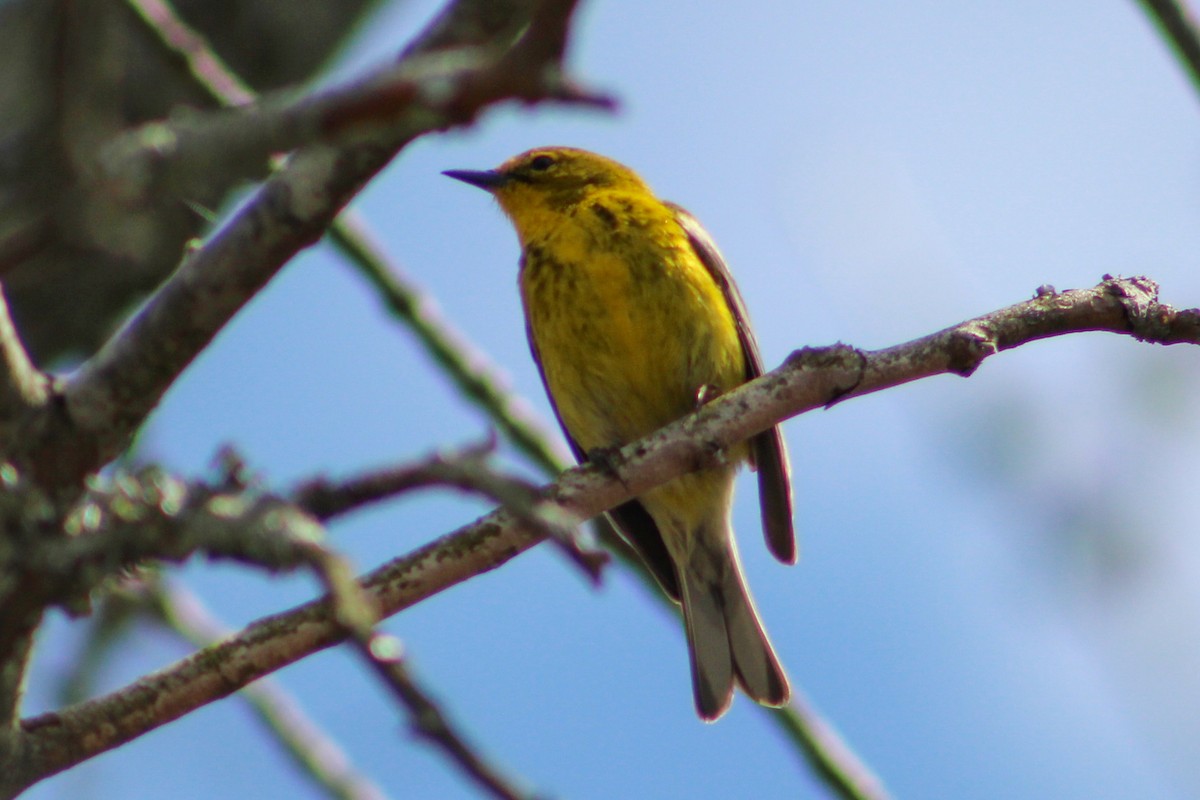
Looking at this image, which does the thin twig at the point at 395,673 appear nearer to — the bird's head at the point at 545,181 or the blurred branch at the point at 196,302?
the blurred branch at the point at 196,302

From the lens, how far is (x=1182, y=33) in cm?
388

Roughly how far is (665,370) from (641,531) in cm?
88

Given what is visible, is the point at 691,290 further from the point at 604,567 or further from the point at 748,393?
the point at 604,567

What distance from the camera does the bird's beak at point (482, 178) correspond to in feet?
21.0

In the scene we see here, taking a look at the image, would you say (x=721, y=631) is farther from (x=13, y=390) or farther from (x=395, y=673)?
(x=395, y=673)

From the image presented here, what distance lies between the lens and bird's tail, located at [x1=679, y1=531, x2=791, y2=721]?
5441 mm

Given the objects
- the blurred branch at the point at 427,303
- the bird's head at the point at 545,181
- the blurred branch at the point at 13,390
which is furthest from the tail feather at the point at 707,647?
the blurred branch at the point at 13,390

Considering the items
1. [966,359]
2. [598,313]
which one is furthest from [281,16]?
[966,359]

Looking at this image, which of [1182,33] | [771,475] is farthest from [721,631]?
[1182,33]

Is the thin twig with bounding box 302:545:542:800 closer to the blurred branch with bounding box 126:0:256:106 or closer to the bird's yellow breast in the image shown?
the blurred branch with bounding box 126:0:256:106

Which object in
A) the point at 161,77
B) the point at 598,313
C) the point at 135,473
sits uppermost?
the point at 161,77

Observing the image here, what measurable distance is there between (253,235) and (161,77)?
2.81m

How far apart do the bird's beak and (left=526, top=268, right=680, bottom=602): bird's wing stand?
881 mm

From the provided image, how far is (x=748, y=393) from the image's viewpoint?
3654 millimetres
